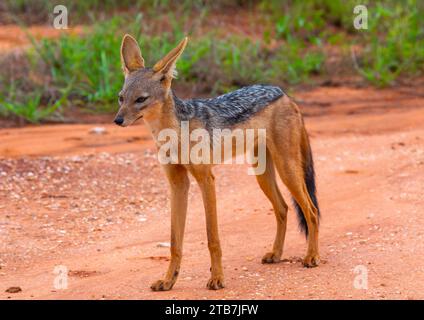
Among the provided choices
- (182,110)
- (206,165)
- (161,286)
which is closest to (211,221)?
(206,165)

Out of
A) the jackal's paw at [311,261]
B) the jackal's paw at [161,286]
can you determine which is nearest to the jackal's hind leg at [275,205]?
the jackal's paw at [311,261]

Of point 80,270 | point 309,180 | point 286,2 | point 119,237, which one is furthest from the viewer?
point 286,2

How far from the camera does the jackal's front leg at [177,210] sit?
6559mm

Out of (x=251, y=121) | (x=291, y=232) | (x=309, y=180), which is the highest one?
(x=251, y=121)

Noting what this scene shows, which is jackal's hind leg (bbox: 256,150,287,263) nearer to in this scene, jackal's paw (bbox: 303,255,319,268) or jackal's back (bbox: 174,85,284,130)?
jackal's paw (bbox: 303,255,319,268)

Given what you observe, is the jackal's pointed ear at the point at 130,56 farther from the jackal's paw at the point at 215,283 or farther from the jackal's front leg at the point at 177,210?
the jackal's paw at the point at 215,283

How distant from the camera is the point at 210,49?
530 inches

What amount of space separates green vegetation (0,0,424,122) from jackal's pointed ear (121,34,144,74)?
16.1 ft

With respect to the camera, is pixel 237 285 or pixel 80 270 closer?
pixel 237 285

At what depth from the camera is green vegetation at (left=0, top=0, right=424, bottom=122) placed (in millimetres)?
12234

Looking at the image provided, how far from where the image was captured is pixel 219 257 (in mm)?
6508

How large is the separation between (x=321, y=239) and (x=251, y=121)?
1403 mm


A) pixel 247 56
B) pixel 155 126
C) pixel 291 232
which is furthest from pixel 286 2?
pixel 155 126

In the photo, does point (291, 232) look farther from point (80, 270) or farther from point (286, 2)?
point (286, 2)
